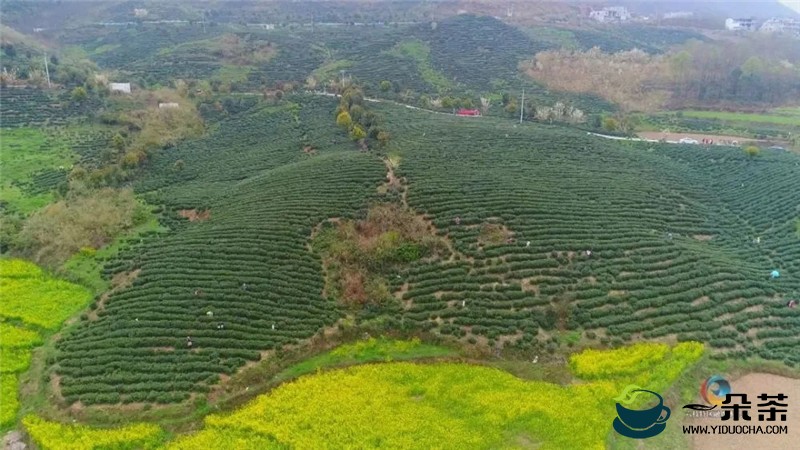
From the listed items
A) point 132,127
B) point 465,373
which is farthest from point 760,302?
point 132,127

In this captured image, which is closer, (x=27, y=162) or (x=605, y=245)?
(x=605, y=245)

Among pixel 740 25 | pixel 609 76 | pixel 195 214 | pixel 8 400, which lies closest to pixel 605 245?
pixel 195 214

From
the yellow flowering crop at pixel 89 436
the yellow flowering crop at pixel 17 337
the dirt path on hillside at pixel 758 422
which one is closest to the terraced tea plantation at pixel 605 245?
the dirt path on hillside at pixel 758 422

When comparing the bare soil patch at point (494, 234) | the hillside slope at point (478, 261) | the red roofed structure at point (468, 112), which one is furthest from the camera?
the red roofed structure at point (468, 112)

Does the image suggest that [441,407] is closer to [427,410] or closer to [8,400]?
[427,410]

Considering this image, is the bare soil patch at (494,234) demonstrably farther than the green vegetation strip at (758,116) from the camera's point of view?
No

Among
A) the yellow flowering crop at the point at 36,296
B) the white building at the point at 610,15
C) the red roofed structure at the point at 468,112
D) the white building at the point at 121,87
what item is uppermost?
the white building at the point at 610,15
